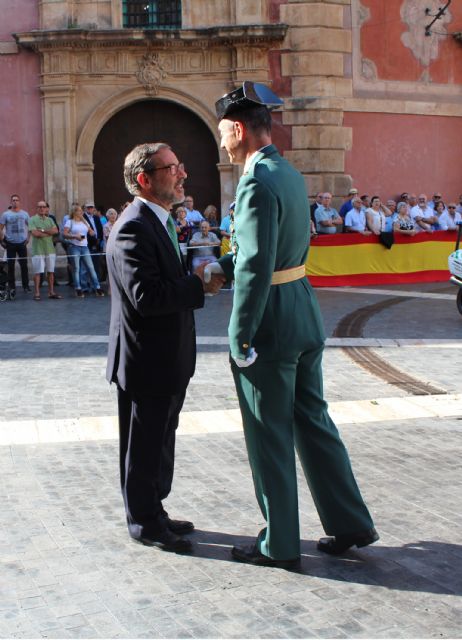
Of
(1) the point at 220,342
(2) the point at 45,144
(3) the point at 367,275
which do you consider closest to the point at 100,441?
(1) the point at 220,342

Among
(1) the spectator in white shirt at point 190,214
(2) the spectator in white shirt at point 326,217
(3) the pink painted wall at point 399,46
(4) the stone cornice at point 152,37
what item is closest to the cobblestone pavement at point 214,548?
(1) the spectator in white shirt at point 190,214

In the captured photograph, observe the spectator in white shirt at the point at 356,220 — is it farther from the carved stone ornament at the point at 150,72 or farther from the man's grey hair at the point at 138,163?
the man's grey hair at the point at 138,163

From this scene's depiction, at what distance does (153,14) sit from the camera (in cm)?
1916

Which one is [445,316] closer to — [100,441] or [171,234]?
[100,441]

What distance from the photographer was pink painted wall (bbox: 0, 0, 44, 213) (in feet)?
62.8

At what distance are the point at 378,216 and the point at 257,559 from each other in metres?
14.2

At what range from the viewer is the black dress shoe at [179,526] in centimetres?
458

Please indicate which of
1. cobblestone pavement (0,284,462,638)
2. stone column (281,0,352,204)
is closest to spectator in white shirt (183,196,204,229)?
stone column (281,0,352,204)

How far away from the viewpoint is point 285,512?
13.5ft

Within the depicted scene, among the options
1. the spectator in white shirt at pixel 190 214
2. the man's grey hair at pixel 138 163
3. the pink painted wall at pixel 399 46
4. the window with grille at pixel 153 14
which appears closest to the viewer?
the man's grey hair at pixel 138 163

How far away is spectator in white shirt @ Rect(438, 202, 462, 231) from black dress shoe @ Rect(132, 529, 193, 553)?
49.2 feet

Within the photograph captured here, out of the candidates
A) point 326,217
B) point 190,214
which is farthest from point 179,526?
point 326,217

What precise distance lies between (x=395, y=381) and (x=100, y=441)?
3.18m

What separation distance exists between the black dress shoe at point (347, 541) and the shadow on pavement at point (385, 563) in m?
0.03
